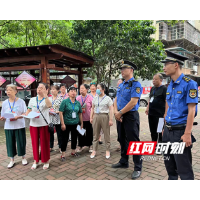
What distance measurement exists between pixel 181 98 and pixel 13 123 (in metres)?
3.31

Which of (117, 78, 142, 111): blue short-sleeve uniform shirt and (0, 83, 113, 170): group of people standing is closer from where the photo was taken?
(117, 78, 142, 111): blue short-sleeve uniform shirt

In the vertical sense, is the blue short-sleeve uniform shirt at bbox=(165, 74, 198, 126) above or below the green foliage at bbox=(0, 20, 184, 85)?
below

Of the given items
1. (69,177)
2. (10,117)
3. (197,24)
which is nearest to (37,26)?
(10,117)

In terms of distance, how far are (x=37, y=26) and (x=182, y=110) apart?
30.8 ft

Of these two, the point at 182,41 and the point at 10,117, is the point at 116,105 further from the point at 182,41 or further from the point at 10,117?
the point at 182,41

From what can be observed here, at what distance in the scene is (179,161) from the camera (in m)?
2.21

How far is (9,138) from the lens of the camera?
3654 millimetres

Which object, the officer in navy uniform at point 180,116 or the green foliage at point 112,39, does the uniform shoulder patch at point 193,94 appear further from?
the green foliage at point 112,39

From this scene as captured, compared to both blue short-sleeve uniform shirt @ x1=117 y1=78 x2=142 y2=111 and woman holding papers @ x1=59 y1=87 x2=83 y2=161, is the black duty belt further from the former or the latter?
woman holding papers @ x1=59 y1=87 x2=83 y2=161

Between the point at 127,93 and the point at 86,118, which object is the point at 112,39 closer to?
the point at 86,118

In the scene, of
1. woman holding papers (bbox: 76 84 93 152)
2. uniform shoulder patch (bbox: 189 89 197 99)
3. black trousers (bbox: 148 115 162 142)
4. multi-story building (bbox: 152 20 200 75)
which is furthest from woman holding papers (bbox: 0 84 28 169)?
multi-story building (bbox: 152 20 200 75)

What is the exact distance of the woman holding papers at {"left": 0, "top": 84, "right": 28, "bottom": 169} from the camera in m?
3.59

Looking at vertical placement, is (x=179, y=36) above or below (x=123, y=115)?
above

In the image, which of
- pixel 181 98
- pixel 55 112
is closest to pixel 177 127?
pixel 181 98
